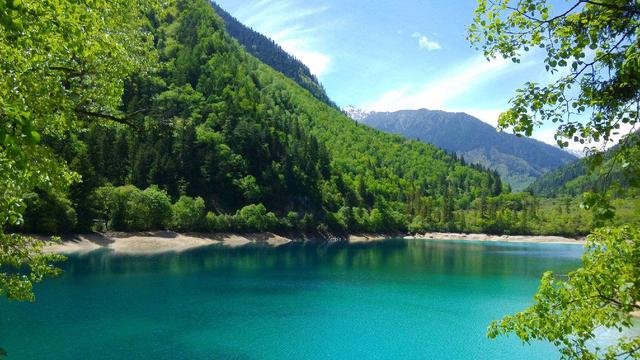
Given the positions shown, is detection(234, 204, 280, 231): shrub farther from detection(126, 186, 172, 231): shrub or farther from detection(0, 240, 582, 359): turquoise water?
detection(0, 240, 582, 359): turquoise water

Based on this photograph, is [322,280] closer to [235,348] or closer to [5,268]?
[235,348]

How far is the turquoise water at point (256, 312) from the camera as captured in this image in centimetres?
3331

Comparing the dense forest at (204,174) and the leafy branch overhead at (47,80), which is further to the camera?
the dense forest at (204,174)

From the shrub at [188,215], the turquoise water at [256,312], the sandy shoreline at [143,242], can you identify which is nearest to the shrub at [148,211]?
the sandy shoreline at [143,242]

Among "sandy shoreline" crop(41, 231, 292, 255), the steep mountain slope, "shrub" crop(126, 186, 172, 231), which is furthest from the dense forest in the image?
"sandy shoreline" crop(41, 231, 292, 255)

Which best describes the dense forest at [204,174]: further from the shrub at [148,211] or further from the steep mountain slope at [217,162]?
the steep mountain slope at [217,162]

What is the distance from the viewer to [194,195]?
132 metres

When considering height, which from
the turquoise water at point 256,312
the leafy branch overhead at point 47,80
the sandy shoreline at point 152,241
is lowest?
the turquoise water at point 256,312

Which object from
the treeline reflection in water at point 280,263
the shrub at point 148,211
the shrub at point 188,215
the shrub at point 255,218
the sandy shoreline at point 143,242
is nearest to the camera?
the treeline reflection in water at point 280,263

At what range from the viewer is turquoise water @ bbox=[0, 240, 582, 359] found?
109 feet

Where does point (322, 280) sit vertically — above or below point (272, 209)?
below

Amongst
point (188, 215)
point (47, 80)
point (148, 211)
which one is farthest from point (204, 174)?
point (47, 80)

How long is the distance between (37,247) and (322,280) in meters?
59.7

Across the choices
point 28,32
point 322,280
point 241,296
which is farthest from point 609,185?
point 322,280
